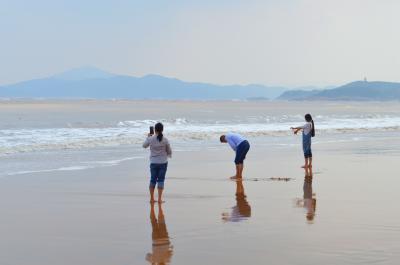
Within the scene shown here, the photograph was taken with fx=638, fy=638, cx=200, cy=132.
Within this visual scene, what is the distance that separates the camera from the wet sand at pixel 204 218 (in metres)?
7.36

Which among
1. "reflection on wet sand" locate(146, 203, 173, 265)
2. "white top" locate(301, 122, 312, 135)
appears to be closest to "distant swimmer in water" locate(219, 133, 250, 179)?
"white top" locate(301, 122, 312, 135)

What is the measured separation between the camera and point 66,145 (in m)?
25.1

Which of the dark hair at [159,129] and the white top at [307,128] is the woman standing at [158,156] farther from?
the white top at [307,128]

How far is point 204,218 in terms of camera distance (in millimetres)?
9508

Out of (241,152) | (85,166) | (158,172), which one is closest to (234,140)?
(241,152)

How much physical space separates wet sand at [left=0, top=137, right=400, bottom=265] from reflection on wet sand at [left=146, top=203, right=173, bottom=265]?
0.04 feet

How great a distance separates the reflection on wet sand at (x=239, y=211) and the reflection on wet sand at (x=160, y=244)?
38.8 inches

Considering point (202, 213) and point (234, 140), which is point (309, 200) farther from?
point (234, 140)

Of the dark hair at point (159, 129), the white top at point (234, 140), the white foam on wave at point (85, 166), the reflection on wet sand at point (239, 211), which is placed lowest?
the reflection on wet sand at point (239, 211)

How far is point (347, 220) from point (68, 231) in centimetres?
396

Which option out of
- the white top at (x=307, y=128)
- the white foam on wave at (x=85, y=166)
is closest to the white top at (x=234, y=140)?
the white top at (x=307, y=128)

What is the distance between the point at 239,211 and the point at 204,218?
87cm

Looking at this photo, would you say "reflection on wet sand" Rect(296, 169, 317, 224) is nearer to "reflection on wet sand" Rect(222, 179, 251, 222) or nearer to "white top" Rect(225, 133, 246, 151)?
"reflection on wet sand" Rect(222, 179, 251, 222)

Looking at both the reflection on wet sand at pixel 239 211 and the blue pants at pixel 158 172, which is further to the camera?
the blue pants at pixel 158 172
